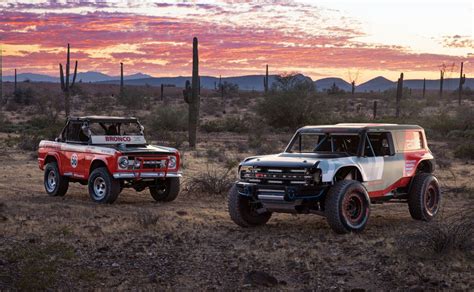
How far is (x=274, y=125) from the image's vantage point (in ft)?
141

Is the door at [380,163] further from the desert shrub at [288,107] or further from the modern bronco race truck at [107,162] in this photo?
the desert shrub at [288,107]

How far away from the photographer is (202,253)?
10.1m

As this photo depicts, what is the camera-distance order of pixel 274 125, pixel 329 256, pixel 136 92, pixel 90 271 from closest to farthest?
pixel 90 271, pixel 329 256, pixel 274 125, pixel 136 92

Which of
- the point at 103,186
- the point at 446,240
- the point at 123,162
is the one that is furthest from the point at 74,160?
the point at 446,240

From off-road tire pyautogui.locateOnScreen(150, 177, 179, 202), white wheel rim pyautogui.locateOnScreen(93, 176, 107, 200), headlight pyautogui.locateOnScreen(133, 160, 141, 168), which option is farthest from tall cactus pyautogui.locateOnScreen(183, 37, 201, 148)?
headlight pyautogui.locateOnScreen(133, 160, 141, 168)

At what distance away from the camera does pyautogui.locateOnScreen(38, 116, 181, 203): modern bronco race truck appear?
14398 millimetres

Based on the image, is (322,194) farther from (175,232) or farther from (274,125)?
(274,125)

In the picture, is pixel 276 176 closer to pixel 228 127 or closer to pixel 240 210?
pixel 240 210

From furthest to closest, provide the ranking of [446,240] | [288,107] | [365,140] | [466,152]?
1. [288,107]
2. [466,152]
3. [365,140]
4. [446,240]

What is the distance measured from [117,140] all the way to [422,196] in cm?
652

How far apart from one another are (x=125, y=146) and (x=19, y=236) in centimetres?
446

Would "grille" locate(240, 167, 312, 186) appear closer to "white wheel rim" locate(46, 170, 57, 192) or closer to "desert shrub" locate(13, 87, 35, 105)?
"white wheel rim" locate(46, 170, 57, 192)

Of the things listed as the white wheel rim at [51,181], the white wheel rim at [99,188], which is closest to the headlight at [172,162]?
the white wheel rim at [99,188]

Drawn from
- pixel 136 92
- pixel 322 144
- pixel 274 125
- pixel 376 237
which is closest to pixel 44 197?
pixel 322 144
